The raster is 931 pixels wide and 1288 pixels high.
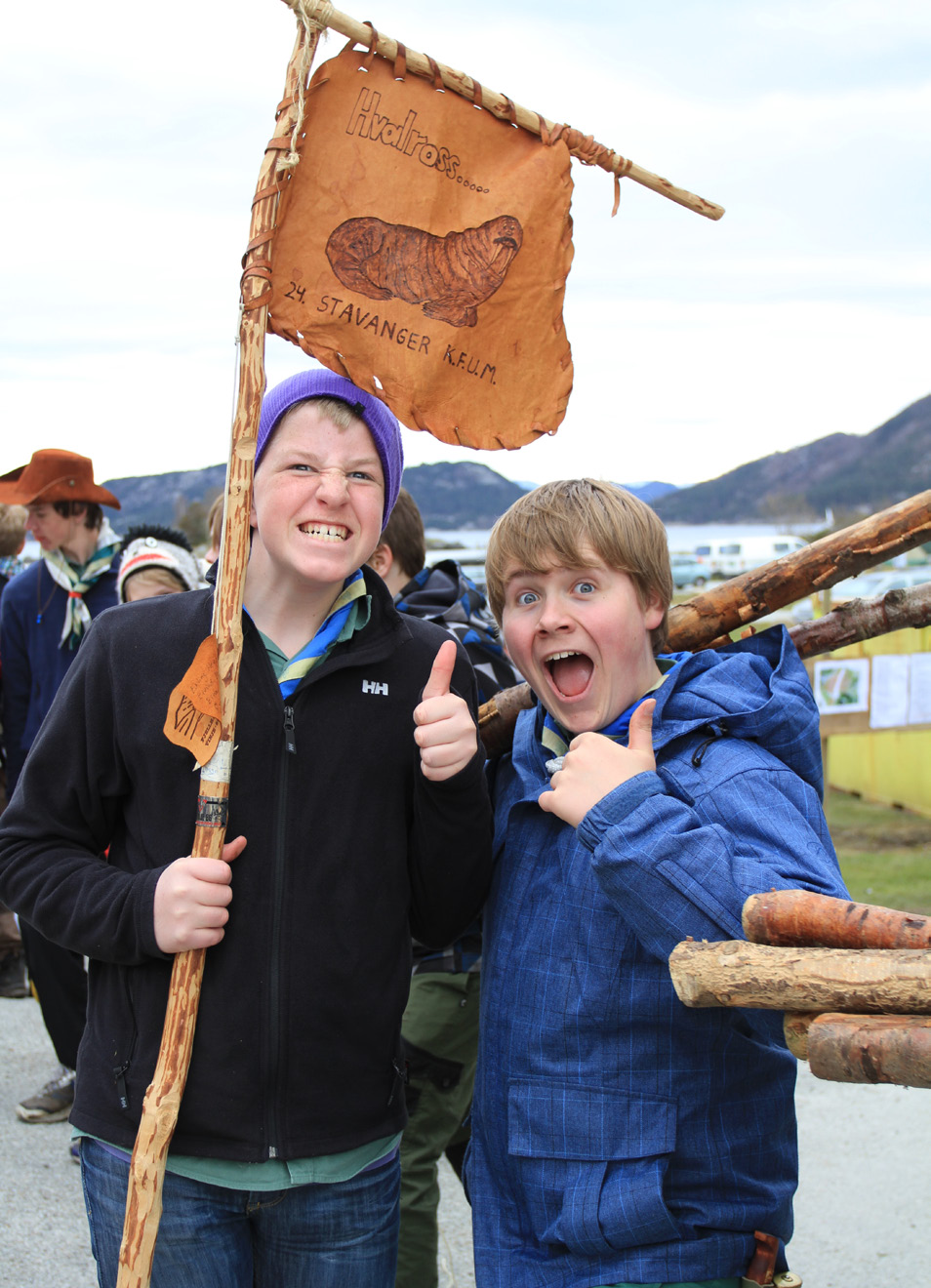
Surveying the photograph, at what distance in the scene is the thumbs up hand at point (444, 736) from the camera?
175 cm

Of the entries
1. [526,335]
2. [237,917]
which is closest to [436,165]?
[526,335]

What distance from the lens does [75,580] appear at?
4.50m

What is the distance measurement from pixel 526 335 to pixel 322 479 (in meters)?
0.49

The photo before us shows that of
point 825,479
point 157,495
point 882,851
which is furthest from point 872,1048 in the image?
point 825,479

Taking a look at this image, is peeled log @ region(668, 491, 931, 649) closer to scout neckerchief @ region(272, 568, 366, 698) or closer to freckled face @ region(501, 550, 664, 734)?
freckled face @ region(501, 550, 664, 734)

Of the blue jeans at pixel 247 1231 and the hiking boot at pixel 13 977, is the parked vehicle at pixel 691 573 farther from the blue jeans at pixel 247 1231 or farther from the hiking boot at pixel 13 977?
the blue jeans at pixel 247 1231

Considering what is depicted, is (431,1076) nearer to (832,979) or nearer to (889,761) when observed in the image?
(832,979)

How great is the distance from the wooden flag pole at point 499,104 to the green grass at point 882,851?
4201 mm

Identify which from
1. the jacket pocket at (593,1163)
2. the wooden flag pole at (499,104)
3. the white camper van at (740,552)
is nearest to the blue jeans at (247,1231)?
the jacket pocket at (593,1163)

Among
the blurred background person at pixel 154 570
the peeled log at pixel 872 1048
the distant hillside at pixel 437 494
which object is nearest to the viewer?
the peeled log at pixel 872 1048

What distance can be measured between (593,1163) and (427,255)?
1.52 m

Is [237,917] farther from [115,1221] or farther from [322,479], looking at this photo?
[322,479]

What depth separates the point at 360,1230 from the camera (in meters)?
1.80

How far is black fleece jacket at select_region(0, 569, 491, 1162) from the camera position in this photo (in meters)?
1.71
